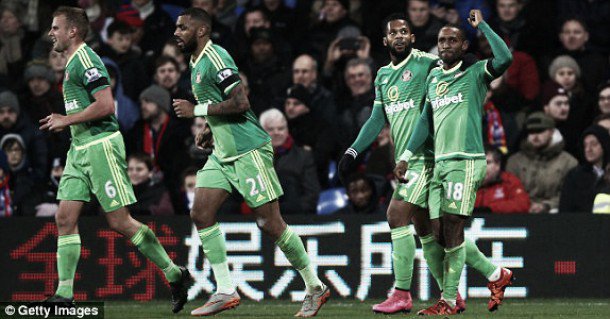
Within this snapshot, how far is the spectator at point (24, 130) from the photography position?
15484mm

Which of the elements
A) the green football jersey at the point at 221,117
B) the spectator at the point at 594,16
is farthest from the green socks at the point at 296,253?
the spectator at the point at 594,16

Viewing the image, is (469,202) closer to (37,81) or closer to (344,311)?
(344,311)

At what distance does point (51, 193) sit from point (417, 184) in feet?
17.8

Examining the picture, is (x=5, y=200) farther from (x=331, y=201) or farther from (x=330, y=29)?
(x=330, y=29)

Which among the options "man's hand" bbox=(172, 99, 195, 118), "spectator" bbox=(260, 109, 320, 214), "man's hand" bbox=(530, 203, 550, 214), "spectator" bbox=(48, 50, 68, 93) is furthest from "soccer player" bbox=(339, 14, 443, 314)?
"spectator" bbox=(48, 50, 68, 93)

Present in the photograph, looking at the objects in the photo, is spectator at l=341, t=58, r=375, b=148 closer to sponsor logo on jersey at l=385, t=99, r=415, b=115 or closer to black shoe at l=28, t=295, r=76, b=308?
sponsor logo on jersey at l=385, t=99, r=415, b=115

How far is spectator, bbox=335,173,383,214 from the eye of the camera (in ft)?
44.9

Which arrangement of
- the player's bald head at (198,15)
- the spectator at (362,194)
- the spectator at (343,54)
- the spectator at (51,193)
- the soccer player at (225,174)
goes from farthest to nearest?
the spectator at (343,54) → the spectator at (51,193) → the spectator at (362,194) → the player's bald head at (198,15) → the soccer player at (225,174)

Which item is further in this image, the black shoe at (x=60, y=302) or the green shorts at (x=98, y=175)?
the green shorts at (x=98, y=175)

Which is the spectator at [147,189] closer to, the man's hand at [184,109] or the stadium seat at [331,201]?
the stadium seat at [331,201]

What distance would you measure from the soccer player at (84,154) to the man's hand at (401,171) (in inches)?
78.2

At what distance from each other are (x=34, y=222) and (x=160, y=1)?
5.71 m

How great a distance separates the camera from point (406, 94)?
11.0m

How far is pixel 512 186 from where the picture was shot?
13.7 m
